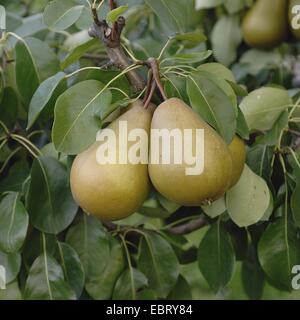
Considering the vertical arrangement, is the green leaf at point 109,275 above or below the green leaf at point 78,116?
below

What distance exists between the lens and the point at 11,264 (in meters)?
1.17

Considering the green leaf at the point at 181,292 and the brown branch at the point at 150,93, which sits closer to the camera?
the brown branch at the point at 150,93

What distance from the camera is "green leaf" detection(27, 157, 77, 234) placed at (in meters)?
1.13

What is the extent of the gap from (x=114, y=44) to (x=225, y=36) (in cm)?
97

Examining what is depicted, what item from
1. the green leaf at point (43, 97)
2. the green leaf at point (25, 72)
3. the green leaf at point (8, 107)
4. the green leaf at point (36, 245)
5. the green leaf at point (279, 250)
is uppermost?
the green leaf at point (43, 97)

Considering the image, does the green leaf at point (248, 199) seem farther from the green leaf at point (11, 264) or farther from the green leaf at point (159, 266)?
the green leaf at point (11, 264)

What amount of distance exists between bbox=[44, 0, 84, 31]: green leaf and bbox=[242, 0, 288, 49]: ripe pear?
2.89 feet

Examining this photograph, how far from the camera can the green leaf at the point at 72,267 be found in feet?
3.84

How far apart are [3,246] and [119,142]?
280 mm

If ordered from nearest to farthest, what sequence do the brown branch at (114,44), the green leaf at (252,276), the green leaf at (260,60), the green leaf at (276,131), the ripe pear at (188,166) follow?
the ripe pear at (188,166) → the brown branch at (114,44) → the green leaf at (276,131) → the green leaf at (252,276) → the green leaf at (260,60)

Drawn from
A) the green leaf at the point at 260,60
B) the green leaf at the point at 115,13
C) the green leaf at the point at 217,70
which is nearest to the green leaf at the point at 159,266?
the green leaf at the point at 217,70

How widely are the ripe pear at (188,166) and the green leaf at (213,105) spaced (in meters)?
0.02

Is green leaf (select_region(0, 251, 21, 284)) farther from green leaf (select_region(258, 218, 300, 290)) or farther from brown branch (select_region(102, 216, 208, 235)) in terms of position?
green leaf (select_region(258, 218, 300, 290))

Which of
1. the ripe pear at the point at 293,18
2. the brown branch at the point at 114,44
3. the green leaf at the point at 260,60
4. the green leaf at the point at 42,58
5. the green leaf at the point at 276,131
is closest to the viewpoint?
the brown branch at the point at 114,44
